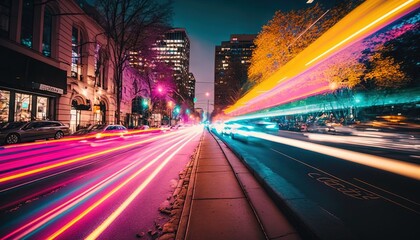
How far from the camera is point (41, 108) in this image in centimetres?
2020

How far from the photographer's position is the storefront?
1534 cm

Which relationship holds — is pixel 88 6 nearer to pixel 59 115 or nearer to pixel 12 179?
pixel 59 115

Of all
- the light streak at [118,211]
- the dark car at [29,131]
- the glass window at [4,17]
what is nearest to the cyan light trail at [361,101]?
the light streak at [118,211]

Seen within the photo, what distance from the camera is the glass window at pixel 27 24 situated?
58.4 ft

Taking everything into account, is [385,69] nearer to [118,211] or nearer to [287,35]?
[287,35]

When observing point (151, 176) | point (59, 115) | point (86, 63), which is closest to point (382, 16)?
point (151, 176)

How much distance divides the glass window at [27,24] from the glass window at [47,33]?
4.40 ft

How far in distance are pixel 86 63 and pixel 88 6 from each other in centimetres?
1223

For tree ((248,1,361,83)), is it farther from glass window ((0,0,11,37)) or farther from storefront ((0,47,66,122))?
glass window ((0,0,11,37))

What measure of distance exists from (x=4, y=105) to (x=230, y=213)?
67.0ft

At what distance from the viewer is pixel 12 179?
642cm

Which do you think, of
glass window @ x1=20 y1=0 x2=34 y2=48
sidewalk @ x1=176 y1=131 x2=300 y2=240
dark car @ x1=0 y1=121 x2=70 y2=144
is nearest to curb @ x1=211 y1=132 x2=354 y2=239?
sidewalk @ x1=176 y1=131 x2=300 y2=240

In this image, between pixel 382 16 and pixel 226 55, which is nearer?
pixel 382 16

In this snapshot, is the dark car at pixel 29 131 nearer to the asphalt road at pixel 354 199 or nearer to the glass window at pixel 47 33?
the glass window at pixel 47 33
